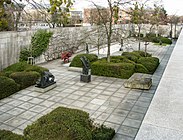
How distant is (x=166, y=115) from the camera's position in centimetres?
247

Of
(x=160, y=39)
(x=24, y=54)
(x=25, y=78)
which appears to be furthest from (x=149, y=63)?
(x=160, y=39)

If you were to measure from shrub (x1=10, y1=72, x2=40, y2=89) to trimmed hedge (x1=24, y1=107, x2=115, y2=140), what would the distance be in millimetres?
4346

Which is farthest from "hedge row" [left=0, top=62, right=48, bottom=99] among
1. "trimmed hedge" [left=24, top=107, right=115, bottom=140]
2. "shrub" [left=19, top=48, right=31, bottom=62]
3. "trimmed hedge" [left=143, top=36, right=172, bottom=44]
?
"trimmed hedge" [left=143, top=36, right=172, bottom=44]

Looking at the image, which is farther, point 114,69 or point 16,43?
point 16,43

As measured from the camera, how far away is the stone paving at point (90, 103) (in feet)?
19.1

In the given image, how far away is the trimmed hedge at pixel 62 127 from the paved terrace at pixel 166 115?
63.2 inches

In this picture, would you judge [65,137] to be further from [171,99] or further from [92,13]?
[92,13]

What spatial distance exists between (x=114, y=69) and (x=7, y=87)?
4.85 meters

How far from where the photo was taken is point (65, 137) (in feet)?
12.1

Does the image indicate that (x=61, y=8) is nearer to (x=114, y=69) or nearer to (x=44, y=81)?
(x=44, y=81)

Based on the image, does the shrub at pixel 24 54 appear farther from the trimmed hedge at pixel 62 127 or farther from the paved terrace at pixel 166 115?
the paved terrace at pixel 166 115

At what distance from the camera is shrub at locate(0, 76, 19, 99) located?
747 cm

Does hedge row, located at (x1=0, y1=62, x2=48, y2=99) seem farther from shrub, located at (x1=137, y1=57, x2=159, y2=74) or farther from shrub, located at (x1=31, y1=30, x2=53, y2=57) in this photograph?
shrub, located at (x1=137, y1=57, x2=159, y2=74)

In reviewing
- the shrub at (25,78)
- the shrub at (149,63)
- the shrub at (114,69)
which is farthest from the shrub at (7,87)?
the shrub at (149,63)
